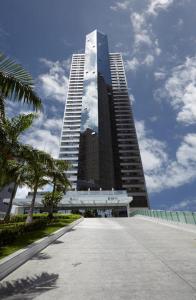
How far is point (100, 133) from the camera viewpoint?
10088cm

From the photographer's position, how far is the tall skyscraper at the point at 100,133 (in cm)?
9306

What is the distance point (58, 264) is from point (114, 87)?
444 ft

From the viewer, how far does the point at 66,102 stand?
123188 millimetres

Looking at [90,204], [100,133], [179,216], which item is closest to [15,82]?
[179,216]

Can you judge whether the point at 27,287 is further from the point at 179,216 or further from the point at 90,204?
the point at 90,204

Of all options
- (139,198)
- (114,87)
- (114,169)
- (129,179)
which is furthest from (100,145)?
(114,87)

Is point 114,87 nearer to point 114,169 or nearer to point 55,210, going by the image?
point 114,169

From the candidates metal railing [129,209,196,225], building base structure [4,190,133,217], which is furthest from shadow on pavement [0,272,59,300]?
building base structure [4,190,133,217]

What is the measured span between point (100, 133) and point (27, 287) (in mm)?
96415

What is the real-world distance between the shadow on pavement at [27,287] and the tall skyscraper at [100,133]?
70738 millimetres

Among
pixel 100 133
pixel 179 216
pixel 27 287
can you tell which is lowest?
pixel 27 287

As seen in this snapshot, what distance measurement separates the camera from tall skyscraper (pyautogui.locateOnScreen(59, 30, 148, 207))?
305 feet

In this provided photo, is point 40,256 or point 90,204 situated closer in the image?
point 40,256

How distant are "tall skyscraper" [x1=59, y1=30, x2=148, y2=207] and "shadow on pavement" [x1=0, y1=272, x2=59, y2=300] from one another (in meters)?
70.7
